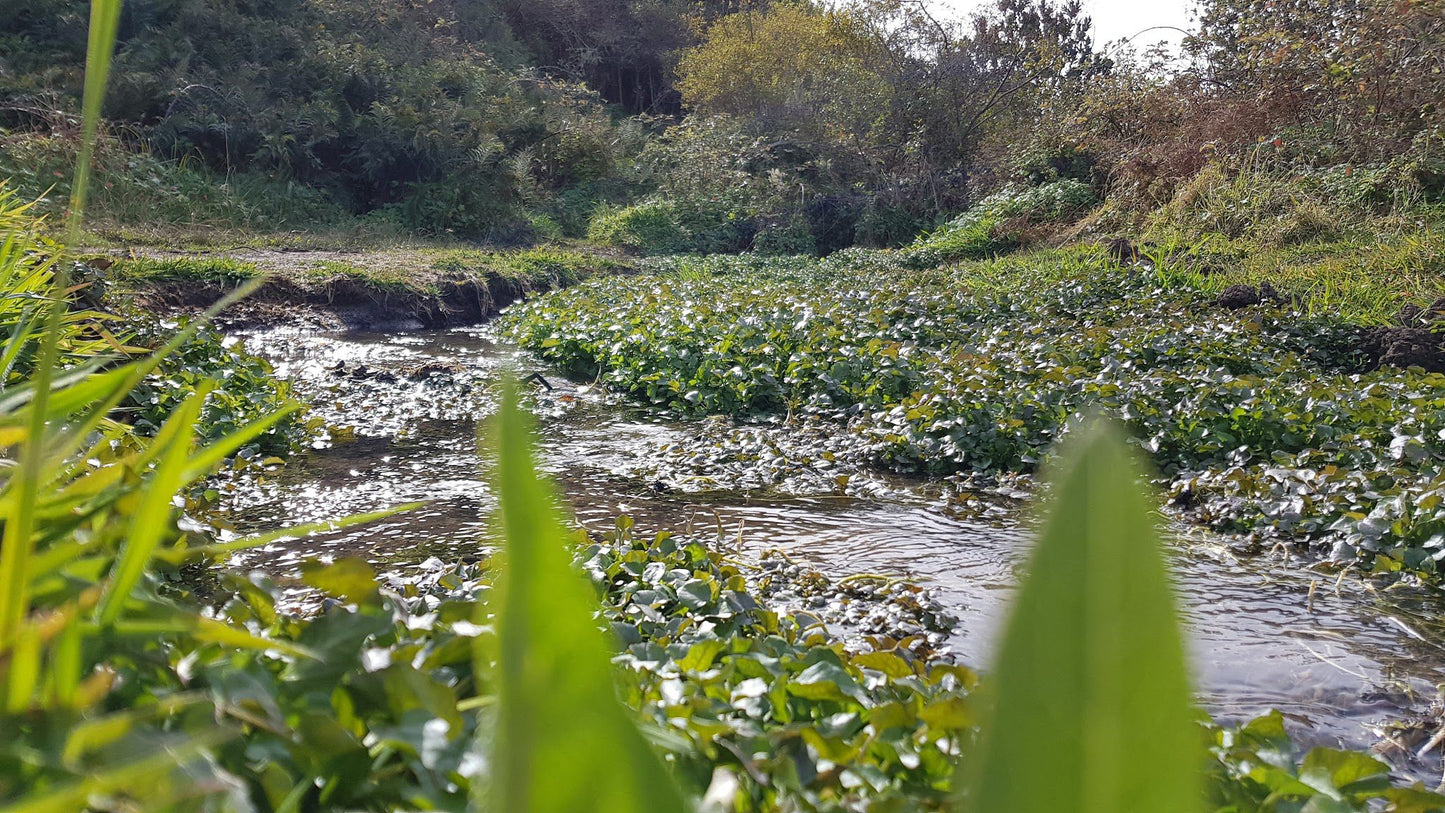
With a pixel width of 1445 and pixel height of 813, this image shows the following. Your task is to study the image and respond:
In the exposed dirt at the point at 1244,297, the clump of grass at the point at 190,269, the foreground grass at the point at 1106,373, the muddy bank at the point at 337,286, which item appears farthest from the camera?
the muddy bank at the point at 337,286

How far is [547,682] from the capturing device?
157mm

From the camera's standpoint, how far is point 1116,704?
164mm

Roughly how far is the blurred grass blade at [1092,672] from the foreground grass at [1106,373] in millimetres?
3459

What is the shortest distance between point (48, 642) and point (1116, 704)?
87 cm

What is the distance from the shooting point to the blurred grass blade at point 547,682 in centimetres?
15

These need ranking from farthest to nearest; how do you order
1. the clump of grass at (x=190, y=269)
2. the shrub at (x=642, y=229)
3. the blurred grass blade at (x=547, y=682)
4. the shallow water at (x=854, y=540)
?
the shrub at (x=642, y=229)
the clump of grass at (x=190, y=269)
the shallow water at (x=854, y=540)
the blurred grass blade at (x=547, y=682)

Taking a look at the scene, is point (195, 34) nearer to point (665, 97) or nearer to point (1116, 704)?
point (665, 97)

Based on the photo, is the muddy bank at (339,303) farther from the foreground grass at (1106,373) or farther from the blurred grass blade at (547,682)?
the blurred grass blade at (547,682)

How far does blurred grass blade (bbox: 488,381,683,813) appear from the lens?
5.7 inches

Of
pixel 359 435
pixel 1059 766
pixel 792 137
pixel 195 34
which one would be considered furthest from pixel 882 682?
pixel 792 137

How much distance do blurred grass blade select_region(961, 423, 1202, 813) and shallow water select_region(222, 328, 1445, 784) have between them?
3.29ft

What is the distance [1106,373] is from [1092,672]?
524 cm

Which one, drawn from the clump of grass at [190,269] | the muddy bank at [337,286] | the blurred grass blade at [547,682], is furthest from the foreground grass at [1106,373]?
the blurred grass blade at [547,682]

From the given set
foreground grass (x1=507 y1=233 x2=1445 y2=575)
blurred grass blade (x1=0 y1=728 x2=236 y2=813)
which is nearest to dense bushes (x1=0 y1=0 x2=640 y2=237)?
foreground grass (x1=507 y1=233 x2=1445 y2=575)
